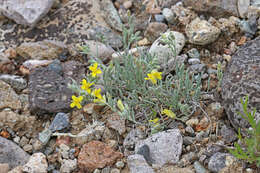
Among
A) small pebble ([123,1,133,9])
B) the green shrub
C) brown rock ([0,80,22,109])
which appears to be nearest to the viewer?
the green shrub

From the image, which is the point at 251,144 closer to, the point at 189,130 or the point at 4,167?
the point at 189,130

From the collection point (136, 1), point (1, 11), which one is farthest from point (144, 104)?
point (1, 11)

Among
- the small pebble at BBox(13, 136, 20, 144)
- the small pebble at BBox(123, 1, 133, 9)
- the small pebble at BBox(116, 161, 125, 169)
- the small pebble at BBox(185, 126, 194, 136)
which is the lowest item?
the small pebble at BBox(116, 161, 125, 169)

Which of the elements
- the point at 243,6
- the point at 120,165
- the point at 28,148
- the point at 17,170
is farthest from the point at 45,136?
the point at 243,6

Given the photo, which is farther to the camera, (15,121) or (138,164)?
(15,121)

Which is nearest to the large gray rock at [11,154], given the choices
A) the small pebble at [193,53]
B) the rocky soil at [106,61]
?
the rocky soil at [106,61]

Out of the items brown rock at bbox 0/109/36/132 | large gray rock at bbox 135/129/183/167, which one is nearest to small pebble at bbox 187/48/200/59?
large gray rock at bbox 135/129/183/167

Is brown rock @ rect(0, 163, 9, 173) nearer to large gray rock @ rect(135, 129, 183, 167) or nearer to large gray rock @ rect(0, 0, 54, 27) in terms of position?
large gray rock @ rect(135, 129, 183, 167)
